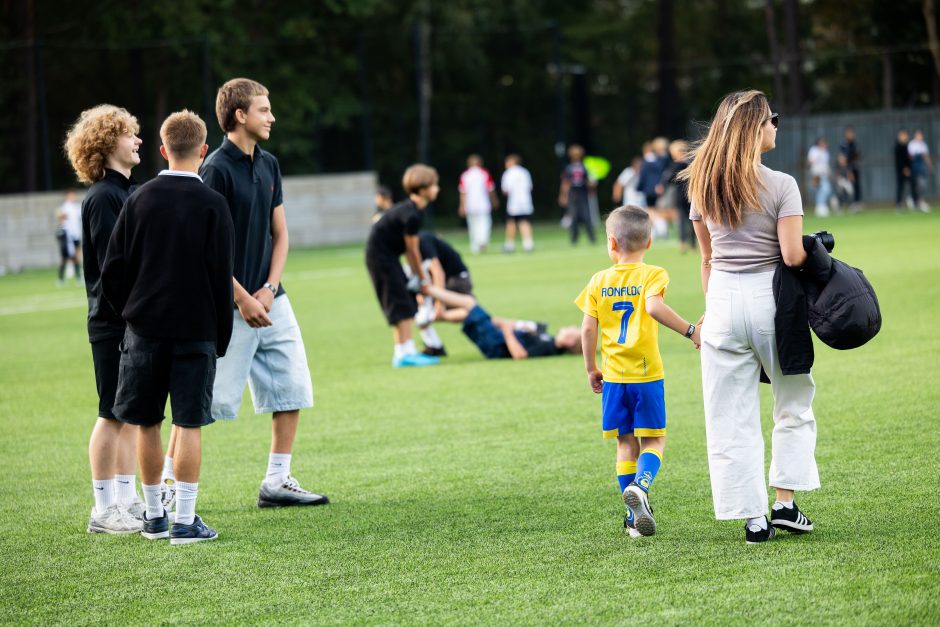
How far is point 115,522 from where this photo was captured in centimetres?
603

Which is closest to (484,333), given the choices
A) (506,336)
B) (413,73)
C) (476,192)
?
(506,336)

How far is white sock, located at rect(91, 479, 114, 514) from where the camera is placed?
20.0 feet

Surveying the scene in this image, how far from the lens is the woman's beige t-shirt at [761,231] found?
4.96m

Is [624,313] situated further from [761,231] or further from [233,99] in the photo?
[233,99]

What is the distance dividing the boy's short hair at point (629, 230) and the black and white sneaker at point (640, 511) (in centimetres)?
107

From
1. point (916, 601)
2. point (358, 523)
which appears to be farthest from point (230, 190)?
point (916, 601)

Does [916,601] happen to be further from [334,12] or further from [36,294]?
[334,12]

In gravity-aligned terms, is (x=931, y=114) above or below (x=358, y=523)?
above

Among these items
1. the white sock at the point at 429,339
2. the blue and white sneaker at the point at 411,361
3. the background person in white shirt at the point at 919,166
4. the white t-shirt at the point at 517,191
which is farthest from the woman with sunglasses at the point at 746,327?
the background person in white shirt at the point at 919,166

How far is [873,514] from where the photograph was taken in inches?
212

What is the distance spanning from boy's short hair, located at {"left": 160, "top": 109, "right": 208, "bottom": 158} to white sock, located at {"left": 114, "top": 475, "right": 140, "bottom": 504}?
67.5 inches

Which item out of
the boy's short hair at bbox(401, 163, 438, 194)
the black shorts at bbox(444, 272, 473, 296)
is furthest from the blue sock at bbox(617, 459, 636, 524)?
the black shorts at bbox(444, 272, 473, 296)

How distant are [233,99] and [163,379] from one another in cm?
145

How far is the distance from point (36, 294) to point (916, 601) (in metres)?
21.4
